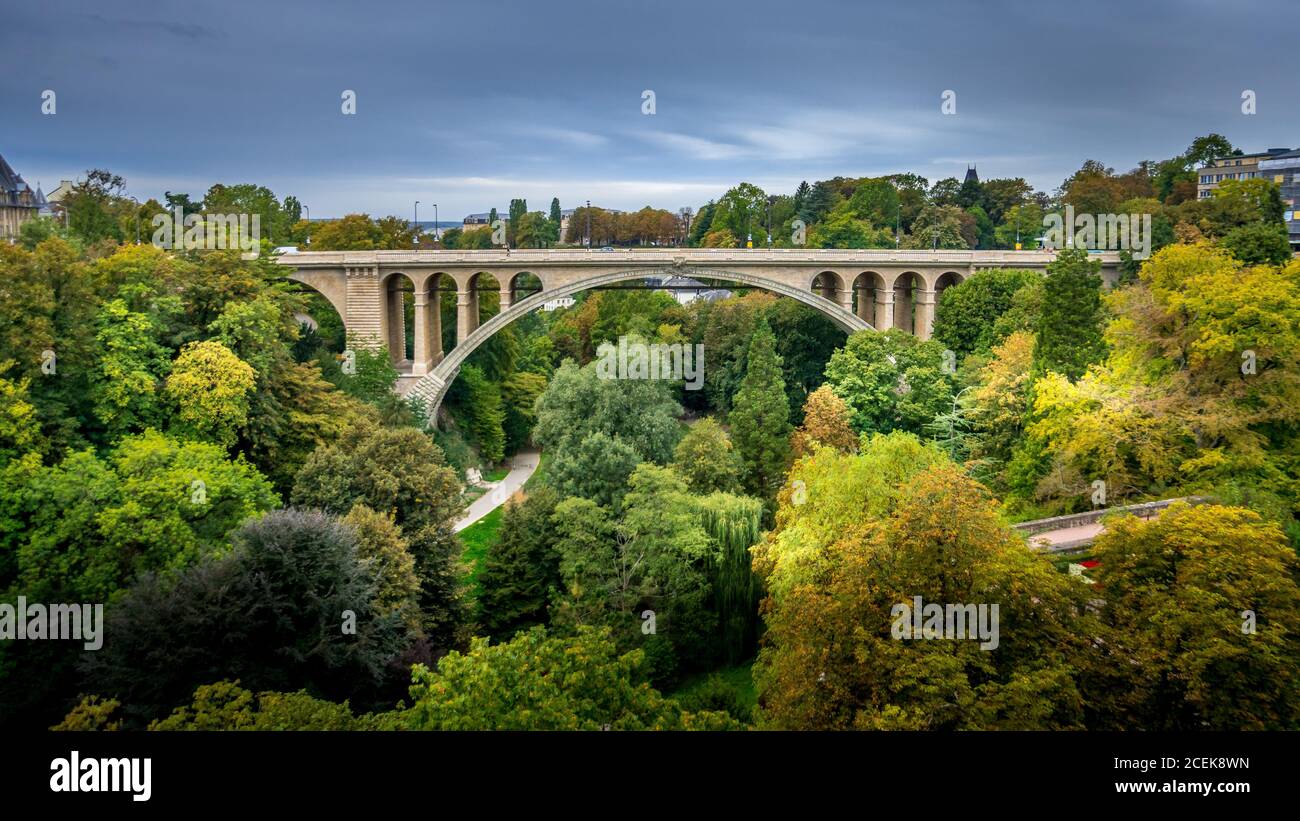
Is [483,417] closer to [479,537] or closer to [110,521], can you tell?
[479,537]

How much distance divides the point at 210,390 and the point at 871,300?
29.7 metres

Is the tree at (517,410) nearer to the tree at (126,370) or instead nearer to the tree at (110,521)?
the tree at (126,370)

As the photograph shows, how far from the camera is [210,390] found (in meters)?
24.7

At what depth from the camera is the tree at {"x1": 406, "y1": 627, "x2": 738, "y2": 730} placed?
12.7 meters

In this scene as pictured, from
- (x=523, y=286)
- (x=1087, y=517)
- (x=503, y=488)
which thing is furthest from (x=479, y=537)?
(x=1087, y=517)

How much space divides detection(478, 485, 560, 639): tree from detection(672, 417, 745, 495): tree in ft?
13.3

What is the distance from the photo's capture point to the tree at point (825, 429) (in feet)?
101

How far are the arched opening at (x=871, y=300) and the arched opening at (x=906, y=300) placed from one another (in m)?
0.78

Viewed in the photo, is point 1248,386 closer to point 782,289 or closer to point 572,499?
point 572,499

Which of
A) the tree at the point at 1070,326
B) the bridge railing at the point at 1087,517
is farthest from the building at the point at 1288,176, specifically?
the bridge railing at the point at 1087,517

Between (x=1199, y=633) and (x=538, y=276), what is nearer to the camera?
(x=1199, y=633)

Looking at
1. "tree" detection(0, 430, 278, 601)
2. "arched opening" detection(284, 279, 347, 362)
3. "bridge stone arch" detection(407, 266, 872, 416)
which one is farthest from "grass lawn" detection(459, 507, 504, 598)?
"tree" detection(0, 430, 278, 601)
